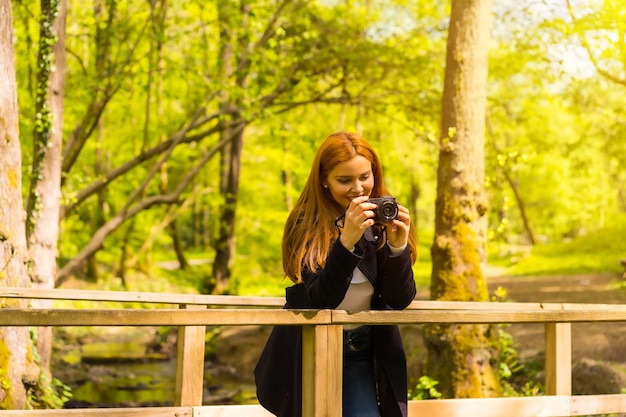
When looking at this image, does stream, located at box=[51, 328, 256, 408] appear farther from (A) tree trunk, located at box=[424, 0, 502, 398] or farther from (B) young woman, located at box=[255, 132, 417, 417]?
(B) young woman, located at box=[255, 132, 417, 417]

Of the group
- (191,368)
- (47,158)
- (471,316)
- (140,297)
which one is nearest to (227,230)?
(47,158)

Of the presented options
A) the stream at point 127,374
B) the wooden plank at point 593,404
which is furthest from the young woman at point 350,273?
the stream at point 127,374

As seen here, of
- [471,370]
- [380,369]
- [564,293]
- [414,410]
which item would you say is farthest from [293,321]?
[564,293]

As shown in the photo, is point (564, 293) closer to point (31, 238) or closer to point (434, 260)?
point (434, 260)

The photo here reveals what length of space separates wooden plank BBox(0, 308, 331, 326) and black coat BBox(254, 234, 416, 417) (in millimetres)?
87

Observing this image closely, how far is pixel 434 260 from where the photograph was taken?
8.05m

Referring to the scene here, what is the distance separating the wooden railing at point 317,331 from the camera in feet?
10.4

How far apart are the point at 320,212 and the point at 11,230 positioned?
13.0ft

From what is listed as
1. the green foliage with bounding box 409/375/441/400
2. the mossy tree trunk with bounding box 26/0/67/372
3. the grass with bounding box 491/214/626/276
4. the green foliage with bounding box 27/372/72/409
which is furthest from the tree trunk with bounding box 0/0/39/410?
the grass with bounding box 491/214/626/276

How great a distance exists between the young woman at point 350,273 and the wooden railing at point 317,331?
0.07m

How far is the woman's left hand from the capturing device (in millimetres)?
2943

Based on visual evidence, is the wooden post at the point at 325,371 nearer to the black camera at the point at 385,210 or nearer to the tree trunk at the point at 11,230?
the black camera at the point at 385,210

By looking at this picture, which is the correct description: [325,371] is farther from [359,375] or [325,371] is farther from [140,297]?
[140,297]

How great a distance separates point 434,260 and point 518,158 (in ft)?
7.49
